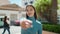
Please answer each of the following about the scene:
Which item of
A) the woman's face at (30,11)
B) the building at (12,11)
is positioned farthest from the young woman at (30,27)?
the building at (12,11)

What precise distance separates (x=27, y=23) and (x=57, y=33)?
257 cm

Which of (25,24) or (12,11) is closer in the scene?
(25,24)

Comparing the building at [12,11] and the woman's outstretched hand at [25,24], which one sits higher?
the building at [12,11]

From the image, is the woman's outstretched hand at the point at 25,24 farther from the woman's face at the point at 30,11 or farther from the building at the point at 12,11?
the building at the point at 12,11

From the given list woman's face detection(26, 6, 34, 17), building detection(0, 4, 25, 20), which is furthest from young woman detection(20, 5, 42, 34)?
building detection(0, 4, 25, 20)

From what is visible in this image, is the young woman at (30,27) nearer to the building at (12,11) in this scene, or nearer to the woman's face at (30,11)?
the woman's face at (30,11)

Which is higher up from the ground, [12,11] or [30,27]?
[12,11]

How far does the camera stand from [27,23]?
1.34 m

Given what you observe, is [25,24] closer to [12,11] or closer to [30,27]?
[30,27]

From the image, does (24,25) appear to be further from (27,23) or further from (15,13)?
(15,13)

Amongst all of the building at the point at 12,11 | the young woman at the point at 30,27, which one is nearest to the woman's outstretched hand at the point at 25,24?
the young woman at the point at 30,27

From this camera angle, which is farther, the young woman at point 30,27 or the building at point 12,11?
the building at point 12,11

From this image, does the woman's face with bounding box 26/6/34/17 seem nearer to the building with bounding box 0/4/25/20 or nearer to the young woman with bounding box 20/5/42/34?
the young woman with bounding box 20/5/42/34

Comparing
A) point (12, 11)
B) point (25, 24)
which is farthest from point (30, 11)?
point (12, 11)
